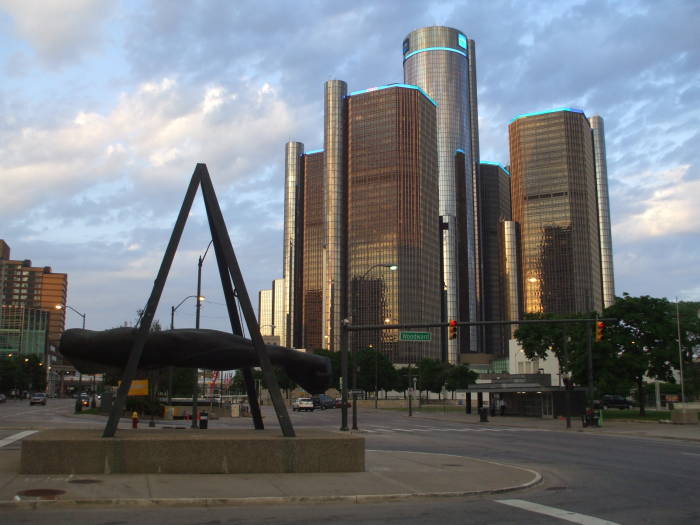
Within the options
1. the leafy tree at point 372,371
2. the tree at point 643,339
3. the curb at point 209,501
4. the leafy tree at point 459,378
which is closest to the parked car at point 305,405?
the tree at point 643,339

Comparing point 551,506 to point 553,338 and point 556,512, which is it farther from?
point 553,338

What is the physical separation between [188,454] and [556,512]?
753 centimetres

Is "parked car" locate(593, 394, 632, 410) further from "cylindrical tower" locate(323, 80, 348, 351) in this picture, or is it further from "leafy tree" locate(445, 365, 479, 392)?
"cylindrical tower" locate(323, 80, 348, 351)

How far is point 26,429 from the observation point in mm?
31578

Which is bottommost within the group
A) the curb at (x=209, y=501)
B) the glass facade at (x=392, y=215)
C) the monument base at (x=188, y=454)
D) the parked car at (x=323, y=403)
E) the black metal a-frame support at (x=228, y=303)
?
the parked car at (x=323, y=403)

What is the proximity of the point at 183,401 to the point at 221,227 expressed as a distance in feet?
132

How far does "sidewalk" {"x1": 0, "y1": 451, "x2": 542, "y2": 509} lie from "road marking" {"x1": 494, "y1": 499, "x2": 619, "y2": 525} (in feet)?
3.28

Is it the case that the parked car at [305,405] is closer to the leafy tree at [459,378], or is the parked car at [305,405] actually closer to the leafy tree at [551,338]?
the leafy tree at [551,338]

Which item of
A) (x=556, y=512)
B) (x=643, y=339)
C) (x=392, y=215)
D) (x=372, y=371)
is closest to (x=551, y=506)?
(x=556, y=512)

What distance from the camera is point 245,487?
12.5 meters

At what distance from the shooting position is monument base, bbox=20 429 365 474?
13656mm

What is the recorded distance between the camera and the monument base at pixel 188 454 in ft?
44.8

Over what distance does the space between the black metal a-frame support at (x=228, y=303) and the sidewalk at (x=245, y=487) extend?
172 cm

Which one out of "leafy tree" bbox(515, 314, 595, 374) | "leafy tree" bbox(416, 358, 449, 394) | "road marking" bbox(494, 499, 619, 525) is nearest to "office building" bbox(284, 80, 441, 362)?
"leafy tree" bbox(416, 358, 449, 394)
